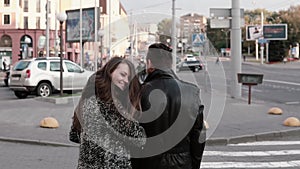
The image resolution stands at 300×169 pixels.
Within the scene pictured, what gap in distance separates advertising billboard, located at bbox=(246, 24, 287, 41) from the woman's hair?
8921cm

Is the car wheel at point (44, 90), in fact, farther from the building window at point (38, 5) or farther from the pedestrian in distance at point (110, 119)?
the building window at point (38, 5)

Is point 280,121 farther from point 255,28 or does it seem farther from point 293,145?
point 255,28

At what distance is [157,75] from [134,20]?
A: 28.3 inches

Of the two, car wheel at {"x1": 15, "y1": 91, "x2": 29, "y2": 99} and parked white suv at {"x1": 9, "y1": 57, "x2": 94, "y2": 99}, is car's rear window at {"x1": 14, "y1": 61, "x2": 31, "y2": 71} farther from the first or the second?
car wheel at {"x1": 15, "y1": 91, "x2": 29, "y2": 99}

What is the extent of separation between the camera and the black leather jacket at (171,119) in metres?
3.68

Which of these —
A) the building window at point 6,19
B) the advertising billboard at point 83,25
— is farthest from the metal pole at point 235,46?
the building window at point 6,19

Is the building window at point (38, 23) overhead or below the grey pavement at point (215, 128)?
overhead

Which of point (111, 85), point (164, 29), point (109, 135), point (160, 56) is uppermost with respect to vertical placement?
point (164, 29)

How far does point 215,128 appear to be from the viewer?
28.4 feet

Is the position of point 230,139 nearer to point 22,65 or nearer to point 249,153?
point 249,153

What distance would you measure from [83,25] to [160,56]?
119ft

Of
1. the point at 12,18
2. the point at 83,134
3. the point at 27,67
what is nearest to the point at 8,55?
the point at 12,18

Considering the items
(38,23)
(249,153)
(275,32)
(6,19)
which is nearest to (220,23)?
(249,153)

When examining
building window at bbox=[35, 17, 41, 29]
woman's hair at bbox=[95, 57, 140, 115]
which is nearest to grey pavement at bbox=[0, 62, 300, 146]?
woman's hair at bbox=[95, 57, 140, 115]
